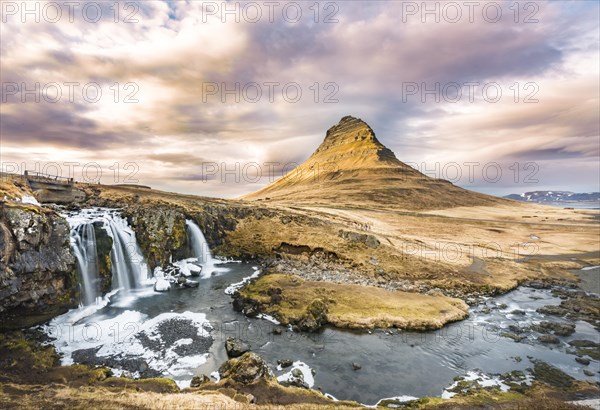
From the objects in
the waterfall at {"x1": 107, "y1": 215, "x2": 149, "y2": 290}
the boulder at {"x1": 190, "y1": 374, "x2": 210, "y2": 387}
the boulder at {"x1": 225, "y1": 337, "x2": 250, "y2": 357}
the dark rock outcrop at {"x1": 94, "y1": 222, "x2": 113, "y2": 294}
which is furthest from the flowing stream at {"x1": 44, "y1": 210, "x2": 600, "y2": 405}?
the waterfall at {"x1": 107, "y1": 215, "x2": 149, "y2": 290}

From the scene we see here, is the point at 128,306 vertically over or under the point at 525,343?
over

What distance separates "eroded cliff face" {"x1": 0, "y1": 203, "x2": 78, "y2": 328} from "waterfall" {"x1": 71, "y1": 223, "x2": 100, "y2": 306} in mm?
2246

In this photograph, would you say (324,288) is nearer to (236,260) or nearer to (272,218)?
(236,260)

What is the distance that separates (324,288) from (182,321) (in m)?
17.4

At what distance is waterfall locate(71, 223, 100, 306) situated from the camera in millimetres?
35812

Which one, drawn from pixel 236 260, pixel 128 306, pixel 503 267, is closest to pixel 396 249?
pixel 503 267

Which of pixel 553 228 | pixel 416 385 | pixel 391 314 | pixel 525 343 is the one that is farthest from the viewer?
pixel 553 228

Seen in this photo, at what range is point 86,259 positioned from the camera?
37844mm

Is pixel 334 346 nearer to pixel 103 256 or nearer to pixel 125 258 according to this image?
pixel 103 256

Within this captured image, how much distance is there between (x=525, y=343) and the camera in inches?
1225

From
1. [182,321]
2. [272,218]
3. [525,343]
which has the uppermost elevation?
[272,218]

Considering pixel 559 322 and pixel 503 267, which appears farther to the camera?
pixel 503 267

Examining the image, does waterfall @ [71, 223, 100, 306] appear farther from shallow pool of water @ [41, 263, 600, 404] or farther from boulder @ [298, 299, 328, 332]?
boulder @ [298, 299, 328, 332]

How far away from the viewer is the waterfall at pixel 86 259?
117ft
